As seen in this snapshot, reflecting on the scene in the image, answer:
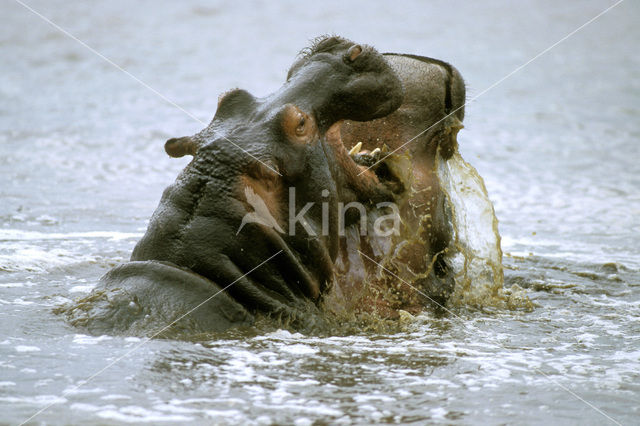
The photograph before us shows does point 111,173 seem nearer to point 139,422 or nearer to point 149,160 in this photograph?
point 149,160

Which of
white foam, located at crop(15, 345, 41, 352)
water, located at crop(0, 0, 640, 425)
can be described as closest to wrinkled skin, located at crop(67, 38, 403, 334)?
water, located at crop(0, 0, 640, 425)

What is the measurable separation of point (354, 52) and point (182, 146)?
0.91 metres

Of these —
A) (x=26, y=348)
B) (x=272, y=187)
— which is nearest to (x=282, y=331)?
(x=272, y=187)

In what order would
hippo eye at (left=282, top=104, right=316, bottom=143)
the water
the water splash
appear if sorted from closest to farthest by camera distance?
the water, hippo eye at (left=282, top=104, right=316, bottom=143), the water splash

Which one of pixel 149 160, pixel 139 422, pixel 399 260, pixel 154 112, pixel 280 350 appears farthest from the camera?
pixel 154 112

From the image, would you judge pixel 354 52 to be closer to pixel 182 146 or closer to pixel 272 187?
pixel 272 187

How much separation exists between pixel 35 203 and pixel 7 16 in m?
14.9

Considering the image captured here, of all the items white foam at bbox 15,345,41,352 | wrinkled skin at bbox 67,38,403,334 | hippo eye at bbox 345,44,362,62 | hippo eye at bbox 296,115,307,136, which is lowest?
white foam at bbox 15,345,41,352

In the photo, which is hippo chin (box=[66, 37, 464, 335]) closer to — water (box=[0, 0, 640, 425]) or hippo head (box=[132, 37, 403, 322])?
hippo head (box=[132, 37, 403, 322])

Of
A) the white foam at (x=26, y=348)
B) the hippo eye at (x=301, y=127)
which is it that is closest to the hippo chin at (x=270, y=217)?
the hippo eye at (x=301, y=127)

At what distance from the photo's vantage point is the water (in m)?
3.32

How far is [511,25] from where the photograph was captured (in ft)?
71.7

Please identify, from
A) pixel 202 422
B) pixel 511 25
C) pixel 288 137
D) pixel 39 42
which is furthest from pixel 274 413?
pixel 511 25

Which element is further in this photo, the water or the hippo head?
the hippo head
